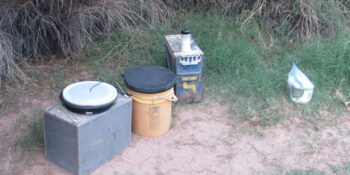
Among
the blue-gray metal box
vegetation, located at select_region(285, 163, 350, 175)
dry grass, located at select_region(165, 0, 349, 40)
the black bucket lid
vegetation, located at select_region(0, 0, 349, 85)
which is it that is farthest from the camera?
dry grass, located at select_region(165, 0, 349, 40)

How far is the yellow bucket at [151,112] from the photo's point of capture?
3.31 metres

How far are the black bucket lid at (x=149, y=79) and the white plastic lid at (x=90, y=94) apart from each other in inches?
10.5

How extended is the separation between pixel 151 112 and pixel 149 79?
257 millimetres

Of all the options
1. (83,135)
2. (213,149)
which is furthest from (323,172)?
(83,135)

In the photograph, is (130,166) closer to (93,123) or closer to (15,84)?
(93,123)

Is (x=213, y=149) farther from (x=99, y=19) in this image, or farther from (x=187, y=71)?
(x=99, y=19)

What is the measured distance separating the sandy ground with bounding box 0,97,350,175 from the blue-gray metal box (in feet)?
0.31

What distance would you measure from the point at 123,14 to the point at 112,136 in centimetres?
193

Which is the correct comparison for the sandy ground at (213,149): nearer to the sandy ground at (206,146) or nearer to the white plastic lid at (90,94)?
the sandy ground at (206,146)

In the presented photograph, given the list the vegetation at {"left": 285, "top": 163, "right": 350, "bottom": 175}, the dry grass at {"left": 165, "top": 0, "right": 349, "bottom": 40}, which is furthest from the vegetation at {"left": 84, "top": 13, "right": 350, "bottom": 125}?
the vegetation at {"left": 285, "top": 163, "right": 350, "bottom": 175}

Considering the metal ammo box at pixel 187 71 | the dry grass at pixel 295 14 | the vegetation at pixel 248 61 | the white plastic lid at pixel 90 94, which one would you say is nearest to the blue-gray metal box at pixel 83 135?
the white plastic lid at pixel 90 94

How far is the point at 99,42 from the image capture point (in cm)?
482

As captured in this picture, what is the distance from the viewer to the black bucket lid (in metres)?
3.26

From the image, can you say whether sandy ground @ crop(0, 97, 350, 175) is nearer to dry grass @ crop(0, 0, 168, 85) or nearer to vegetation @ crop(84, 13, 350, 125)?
vegetation @ crop(84, 13, 350, 125)
